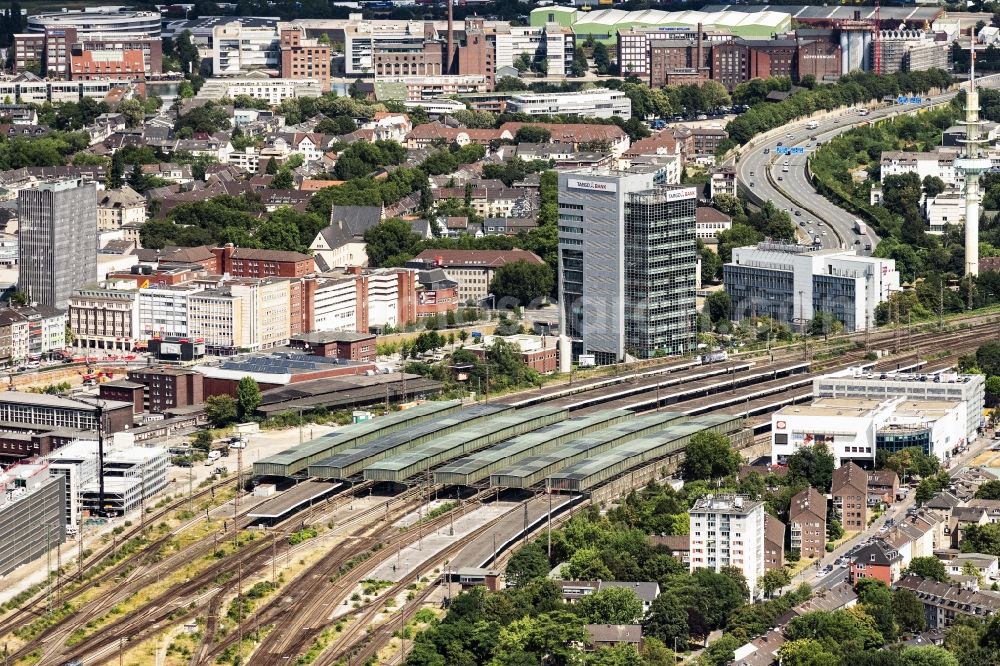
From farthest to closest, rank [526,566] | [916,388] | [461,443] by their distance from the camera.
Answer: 1. [916,388]
2. [461,443]
3. [526,566]

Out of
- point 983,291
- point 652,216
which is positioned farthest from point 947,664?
point 983,291

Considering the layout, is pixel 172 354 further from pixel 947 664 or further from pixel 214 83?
pixel 214 83

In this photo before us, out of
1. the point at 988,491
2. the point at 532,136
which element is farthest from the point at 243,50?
the point at 988,491

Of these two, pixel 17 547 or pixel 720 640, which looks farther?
pixel 17 547

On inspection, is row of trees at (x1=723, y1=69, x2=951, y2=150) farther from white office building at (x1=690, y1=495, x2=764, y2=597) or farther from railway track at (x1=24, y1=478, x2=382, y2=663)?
white office building at (x1=690, y1=495, x2=764, y2=597)

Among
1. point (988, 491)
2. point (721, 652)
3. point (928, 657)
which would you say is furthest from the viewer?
point (988, 491)

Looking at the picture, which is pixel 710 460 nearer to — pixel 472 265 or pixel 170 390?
pixel 170 390

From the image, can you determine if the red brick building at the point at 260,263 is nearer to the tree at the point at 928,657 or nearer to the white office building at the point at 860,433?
the white office building at the point at 860,433
